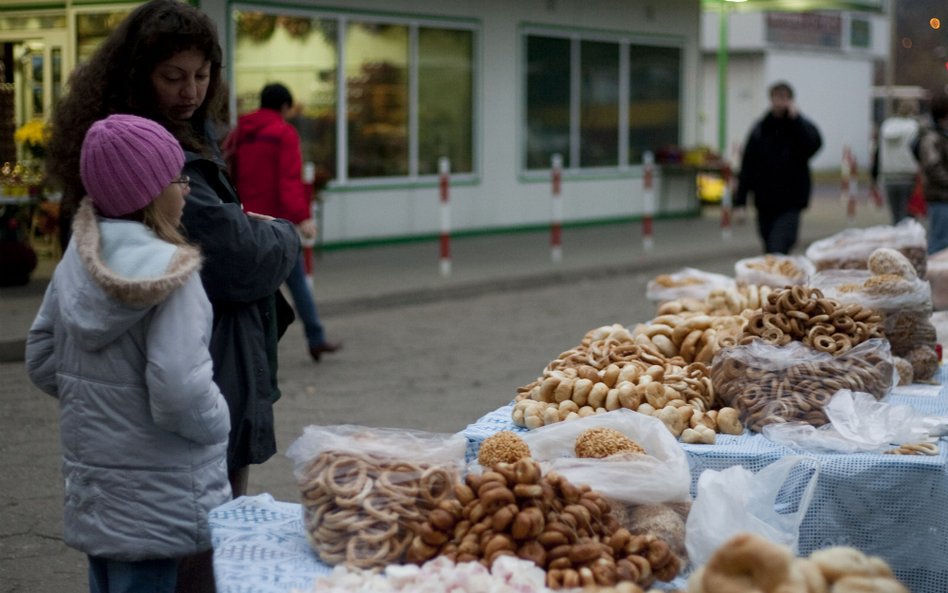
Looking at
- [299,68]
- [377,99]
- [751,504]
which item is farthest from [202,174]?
[377,99]

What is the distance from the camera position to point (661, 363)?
14.8 feet

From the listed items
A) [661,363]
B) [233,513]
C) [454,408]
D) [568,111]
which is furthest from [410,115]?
[233,513]

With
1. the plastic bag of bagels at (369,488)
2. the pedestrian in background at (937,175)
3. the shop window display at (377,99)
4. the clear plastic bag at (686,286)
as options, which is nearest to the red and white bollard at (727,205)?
the shop window display at (377,99)

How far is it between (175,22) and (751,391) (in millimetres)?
2086

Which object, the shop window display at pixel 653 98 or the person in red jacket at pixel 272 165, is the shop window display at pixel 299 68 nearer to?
the person in red jacket at pixel 272 165

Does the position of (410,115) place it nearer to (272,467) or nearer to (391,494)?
(272,467)

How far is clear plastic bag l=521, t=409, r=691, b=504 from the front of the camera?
3365mm

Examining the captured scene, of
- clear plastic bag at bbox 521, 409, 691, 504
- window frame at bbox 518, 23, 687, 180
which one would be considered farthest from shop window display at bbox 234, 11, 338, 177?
clear plastic bag at bbox 521, 409, 691, 504

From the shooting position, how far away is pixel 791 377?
4340mm

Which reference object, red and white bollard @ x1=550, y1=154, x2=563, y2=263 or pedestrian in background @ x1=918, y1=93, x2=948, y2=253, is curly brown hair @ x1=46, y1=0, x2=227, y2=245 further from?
red and white bollard @ x1=550, y1=154, x2=563, y2=263

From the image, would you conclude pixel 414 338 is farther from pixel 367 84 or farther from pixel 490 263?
pixel 367 84

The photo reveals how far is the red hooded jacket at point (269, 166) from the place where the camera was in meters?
9.35

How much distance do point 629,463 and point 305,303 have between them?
629 centimetres

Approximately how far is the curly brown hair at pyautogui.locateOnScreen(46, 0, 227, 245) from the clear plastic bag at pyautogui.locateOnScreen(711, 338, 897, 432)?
72.2 inches
